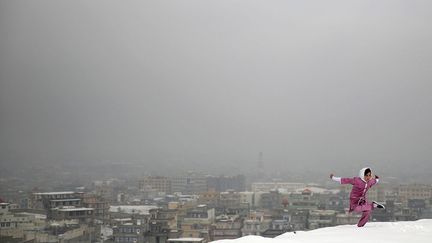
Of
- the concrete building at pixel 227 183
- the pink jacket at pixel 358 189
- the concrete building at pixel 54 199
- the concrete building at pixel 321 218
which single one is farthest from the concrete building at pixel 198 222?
the pink jacket at pixel 358 189

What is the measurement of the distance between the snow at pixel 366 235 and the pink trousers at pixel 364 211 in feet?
0.11

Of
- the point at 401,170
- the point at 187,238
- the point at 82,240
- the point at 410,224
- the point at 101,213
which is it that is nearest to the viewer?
the point at 410,224

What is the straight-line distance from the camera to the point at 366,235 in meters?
2.14

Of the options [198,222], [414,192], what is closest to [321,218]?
[414,192]

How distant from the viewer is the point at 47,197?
34.1ft

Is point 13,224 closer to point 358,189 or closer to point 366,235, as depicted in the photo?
point 358,189

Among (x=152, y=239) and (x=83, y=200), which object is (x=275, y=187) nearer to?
(x=152, y=239)

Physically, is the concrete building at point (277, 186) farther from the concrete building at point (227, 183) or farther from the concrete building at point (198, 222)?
the concrete building at point (198, 222)

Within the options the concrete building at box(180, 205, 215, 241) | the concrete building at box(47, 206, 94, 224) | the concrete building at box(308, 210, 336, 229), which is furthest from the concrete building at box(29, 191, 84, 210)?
the concrete building at box(308, 210, 336, 229)

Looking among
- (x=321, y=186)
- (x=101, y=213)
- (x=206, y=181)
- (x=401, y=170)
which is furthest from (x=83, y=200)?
(x=401, y=170)

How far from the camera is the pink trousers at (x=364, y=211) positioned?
254 cm

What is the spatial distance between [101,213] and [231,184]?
2.98 meters

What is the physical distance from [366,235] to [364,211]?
1.52 feet

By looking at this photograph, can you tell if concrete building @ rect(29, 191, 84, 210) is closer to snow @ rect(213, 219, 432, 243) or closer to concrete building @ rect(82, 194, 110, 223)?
concrete building @ rect(82, 194, 110, 223)
